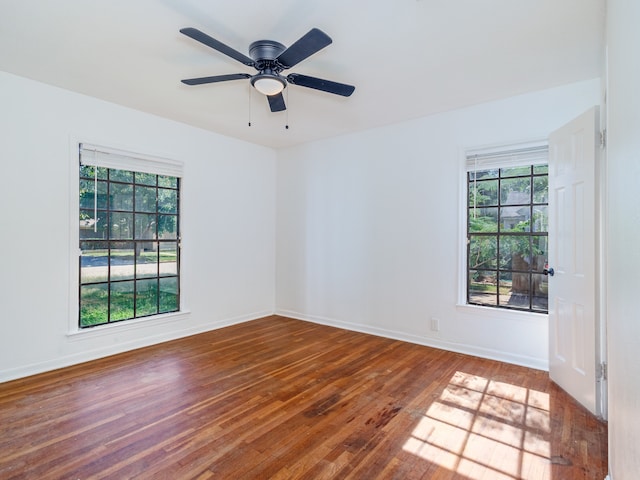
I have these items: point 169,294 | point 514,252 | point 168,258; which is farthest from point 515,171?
point 169,294

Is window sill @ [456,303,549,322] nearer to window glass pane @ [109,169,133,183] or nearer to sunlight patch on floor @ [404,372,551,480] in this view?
sunlight patch on floor @ [404,372,551,480]

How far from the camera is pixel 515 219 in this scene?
3.46m

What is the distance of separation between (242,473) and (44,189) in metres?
3.14

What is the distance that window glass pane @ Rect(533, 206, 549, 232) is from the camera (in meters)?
3.30

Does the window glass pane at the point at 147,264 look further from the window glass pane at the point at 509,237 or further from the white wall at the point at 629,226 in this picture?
the white wall at the point at 629,226

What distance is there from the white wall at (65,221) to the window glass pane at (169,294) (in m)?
0.12

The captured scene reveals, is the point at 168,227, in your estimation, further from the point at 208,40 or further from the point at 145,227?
the point at 208,40

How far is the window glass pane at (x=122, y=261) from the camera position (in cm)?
373

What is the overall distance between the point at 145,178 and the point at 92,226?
0.81m

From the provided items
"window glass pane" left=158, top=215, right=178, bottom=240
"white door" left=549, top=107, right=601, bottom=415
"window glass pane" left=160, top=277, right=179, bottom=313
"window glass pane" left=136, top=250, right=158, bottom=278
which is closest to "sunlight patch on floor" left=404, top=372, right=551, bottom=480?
"white door" left=549, top=107, right=601, bottom=415

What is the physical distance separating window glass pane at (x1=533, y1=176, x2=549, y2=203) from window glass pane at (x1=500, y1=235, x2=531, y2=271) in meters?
0.40

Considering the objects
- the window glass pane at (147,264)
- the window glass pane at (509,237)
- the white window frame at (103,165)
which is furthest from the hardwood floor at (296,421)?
the window glass pane at (147,264)

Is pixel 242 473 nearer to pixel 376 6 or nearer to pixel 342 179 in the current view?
pixel 376 6

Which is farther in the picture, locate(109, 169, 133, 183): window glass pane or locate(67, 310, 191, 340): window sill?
locate(109, 169, 133, 183): window glass pane
